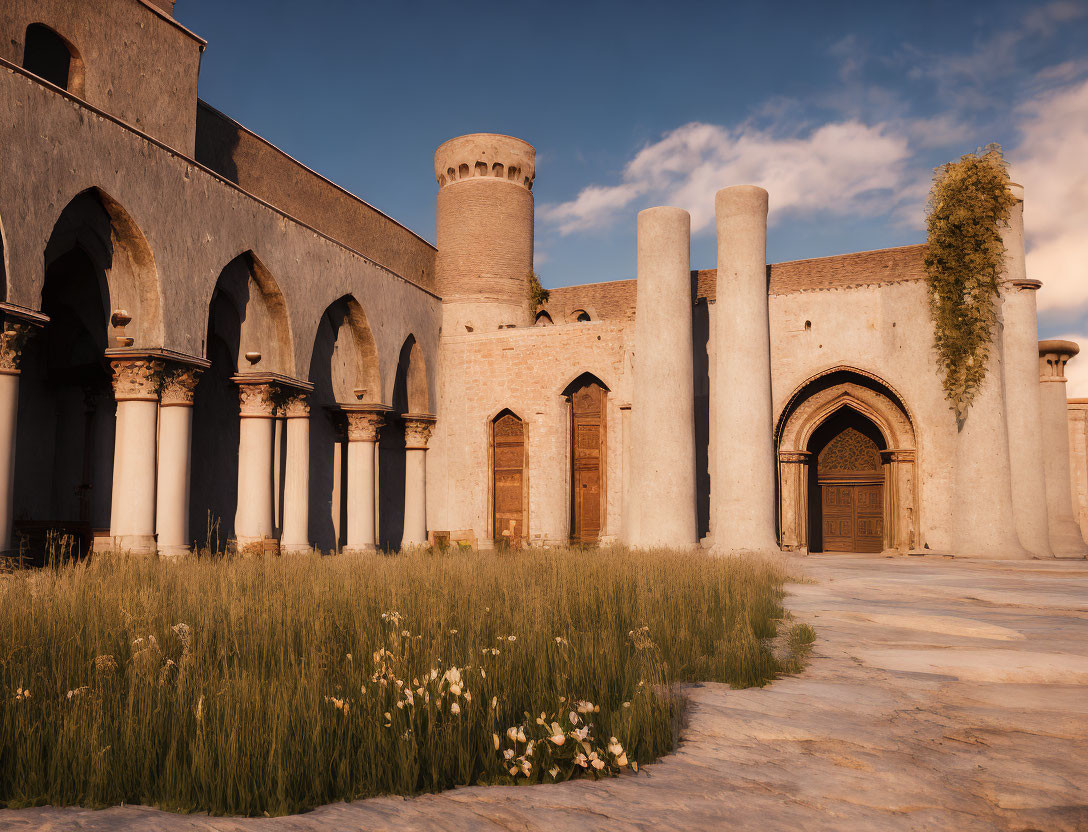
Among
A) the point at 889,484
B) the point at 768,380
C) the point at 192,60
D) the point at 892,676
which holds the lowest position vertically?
the point at 892,676

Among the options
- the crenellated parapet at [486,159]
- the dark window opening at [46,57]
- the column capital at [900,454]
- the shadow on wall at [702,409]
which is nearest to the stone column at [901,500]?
the column capital at [900,454]

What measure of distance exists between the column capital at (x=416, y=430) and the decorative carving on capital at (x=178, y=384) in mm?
7796

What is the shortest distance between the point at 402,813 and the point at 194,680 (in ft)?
5.69

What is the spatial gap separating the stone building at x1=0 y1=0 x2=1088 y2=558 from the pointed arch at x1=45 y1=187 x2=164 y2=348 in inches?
1.3

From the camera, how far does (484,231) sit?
22.4 metres

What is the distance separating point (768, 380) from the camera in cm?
1611

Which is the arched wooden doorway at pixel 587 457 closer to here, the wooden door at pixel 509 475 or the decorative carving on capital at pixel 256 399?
the wooden door at pixel 509 475

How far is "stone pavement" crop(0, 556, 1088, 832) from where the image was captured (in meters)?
2.52

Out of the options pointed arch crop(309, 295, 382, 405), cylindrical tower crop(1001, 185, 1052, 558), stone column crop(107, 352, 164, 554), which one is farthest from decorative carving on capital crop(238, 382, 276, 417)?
cylindrical tower crop(1001, 185, 1052, 558)

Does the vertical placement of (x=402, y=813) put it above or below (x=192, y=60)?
below

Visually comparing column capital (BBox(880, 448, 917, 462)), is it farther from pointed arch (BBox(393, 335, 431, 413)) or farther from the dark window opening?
the dark window opening

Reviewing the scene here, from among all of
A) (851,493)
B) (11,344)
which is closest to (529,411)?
(851,493)

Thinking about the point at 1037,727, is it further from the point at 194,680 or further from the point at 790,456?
the point at 790,456

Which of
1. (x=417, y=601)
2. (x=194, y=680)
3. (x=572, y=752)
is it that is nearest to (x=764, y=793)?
(x=572, y=752)
